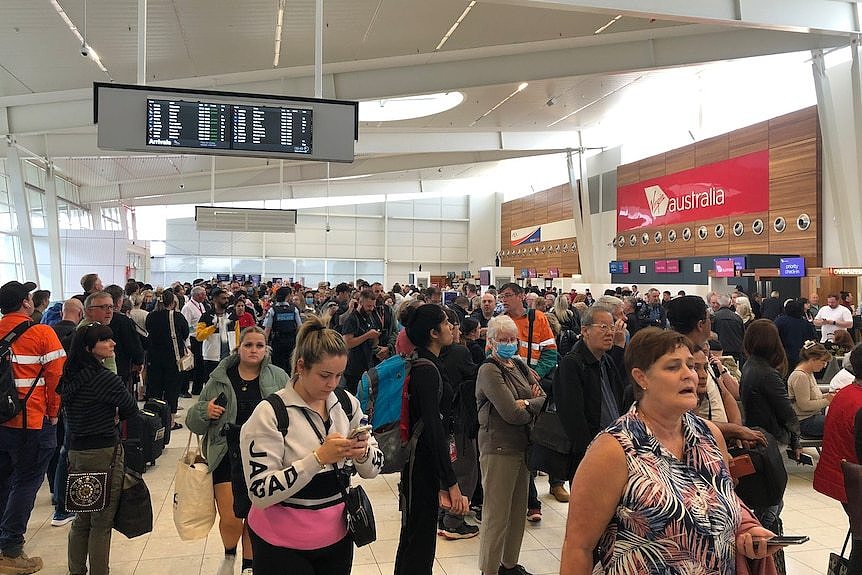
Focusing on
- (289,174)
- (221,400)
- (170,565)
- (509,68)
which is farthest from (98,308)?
(289,174)

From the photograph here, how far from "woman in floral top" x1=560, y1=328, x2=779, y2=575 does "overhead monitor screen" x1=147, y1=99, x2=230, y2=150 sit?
494cm

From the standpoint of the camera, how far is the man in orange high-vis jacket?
375 cm

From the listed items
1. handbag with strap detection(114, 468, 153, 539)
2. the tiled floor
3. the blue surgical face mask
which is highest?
the blue surgical face mask

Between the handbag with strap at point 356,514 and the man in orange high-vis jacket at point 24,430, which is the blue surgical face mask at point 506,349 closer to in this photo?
the handbag with strap at point 356,514

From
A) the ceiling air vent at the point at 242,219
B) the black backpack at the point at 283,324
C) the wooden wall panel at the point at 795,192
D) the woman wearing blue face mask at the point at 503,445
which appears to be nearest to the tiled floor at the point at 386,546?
the woman wearing blue face mask at the point at 503,445

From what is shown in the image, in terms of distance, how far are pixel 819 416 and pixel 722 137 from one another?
41.9ft

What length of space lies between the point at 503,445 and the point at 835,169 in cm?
1176

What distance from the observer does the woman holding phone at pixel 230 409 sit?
3.33 m

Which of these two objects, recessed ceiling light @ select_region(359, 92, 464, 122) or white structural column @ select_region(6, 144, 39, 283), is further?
recessed ceiling light @ select_region(359, 92, 464, 122)

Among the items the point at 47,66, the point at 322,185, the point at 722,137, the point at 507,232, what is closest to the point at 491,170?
the point at 507,232

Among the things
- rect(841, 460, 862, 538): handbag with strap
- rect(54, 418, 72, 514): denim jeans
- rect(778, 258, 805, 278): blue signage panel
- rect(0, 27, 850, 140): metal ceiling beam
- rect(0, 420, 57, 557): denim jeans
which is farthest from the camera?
rect(778, 258, 805, 278): blue signage panel

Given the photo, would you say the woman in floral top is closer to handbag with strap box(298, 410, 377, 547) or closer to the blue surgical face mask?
handbag with strap box(298, 410, 377, 547)

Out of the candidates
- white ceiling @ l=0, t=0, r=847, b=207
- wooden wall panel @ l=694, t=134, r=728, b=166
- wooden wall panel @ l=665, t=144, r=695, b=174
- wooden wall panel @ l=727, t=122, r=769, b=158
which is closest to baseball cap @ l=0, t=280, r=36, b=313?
white ceiling @ l=0, t=0, r=847, b=207

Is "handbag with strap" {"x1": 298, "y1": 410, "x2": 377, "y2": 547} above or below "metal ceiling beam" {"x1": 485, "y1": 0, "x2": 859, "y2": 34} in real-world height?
below
